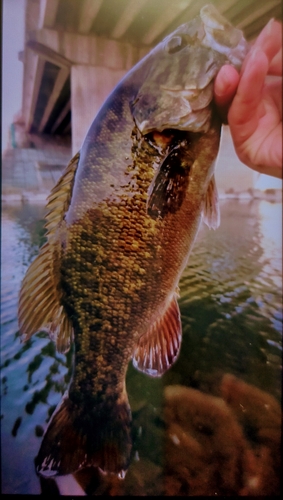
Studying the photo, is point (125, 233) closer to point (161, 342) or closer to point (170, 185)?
point (170, 185)

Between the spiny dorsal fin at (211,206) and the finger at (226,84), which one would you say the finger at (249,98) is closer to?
the finger at (226,84)

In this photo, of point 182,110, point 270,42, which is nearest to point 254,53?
point 270,42

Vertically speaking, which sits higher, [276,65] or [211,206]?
[276,65]

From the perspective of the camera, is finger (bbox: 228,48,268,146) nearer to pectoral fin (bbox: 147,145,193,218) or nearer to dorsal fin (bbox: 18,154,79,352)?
pectoral fin (bbox: 147,145,193,218)

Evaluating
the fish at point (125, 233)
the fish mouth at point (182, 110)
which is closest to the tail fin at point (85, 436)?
the fish at point (125, 233)

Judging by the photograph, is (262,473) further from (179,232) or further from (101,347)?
(179,232)

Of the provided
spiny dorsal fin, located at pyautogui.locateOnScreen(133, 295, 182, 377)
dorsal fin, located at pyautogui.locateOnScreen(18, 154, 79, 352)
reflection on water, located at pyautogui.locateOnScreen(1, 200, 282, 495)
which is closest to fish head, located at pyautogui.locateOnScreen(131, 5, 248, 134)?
dorsal fin, located at pyautogui.locateOnScreen(18, 154, 79, 352)
